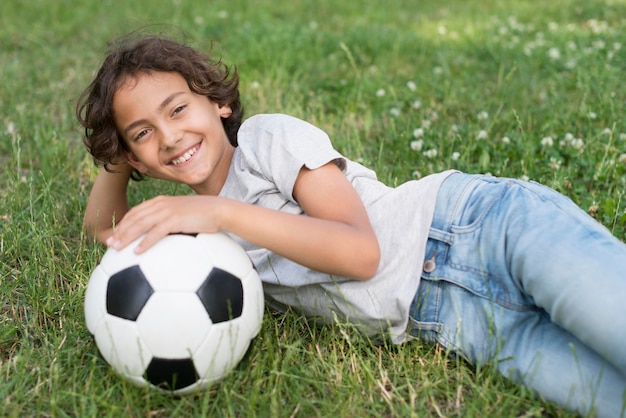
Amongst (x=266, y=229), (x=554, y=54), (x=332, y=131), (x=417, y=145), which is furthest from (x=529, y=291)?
(x=554, y=54)

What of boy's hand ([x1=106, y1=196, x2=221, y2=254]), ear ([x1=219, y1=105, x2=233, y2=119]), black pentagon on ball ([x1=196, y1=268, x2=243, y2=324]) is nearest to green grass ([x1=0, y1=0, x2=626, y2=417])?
black pentagon on ball ([x1=196, y1=268, x2=243, y2=324])

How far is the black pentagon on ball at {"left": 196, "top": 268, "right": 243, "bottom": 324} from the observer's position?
7.39 ft

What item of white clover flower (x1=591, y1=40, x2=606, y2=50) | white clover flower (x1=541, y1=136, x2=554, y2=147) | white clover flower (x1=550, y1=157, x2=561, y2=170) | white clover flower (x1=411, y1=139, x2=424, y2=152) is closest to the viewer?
white clover flower (x1=550, y1=157, x2=561, y2=170)

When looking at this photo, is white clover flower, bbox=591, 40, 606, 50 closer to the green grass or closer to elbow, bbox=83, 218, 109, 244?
the green grass

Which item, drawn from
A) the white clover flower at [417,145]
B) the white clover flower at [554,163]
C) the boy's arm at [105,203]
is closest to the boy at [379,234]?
the boy's arm at [105,203]

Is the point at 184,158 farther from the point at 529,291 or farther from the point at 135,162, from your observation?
the point at 529,291

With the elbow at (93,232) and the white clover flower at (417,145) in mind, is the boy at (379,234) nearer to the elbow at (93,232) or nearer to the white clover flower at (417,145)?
the elbow at (93,232)

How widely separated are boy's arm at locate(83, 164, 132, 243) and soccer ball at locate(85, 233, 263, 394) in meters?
0.96

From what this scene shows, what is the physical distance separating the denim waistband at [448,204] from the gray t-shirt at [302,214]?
0.03m

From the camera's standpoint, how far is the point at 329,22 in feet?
23.7

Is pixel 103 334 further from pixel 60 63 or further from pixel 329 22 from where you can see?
pixel 329 22

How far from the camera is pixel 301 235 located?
92.8 inches

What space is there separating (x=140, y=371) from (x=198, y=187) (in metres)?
0.92

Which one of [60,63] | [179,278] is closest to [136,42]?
[179,278]
